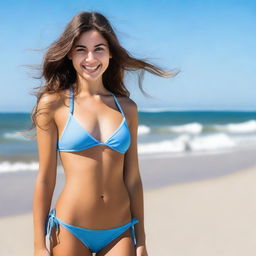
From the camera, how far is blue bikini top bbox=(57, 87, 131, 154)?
2.52 m

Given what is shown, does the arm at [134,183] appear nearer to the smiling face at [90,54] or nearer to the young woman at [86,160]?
the young woman at [86,160]

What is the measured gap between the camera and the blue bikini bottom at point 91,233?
2562 millimetres

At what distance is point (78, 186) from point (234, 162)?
9.94 metres

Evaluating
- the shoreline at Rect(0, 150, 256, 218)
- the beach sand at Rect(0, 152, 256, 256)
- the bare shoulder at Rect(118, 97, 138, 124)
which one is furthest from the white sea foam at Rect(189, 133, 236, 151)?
the bare shoulder at Rect(118, 97, 138, 124)

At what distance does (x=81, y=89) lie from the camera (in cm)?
276

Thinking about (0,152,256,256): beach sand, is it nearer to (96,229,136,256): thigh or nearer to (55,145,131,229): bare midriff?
(96,229,136,256): thigh

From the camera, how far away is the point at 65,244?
2.56 metres

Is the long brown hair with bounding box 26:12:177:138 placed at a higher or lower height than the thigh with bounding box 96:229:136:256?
higher

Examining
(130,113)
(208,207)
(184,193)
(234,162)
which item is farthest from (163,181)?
(130,113)

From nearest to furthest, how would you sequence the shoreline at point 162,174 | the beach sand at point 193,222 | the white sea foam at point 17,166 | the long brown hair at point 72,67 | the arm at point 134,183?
the long brown hair at point 72,67, the arm at point 134,183, the beach sand at point 193,222, the shoreline at point 162,174, the white sea foam at point 17,166

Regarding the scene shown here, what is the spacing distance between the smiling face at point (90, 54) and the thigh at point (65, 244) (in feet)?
2.67

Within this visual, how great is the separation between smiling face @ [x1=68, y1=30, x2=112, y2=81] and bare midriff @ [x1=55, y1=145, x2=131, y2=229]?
40cm

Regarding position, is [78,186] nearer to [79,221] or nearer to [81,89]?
[79,221]

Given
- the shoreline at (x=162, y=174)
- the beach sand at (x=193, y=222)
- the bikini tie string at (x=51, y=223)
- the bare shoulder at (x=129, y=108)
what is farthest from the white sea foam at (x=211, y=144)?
the bikini tie string at (x=51, y=223)
